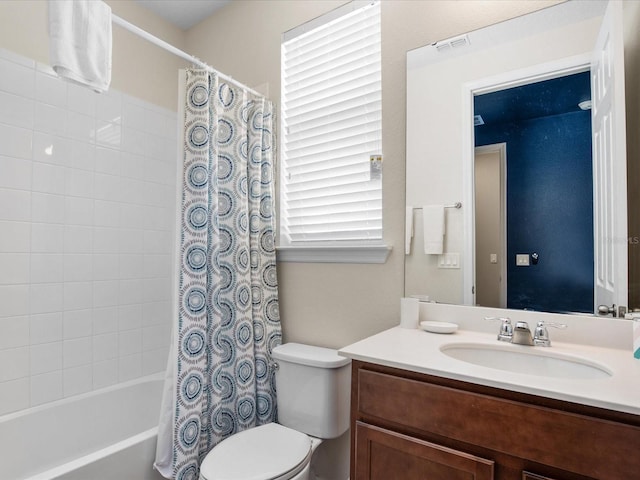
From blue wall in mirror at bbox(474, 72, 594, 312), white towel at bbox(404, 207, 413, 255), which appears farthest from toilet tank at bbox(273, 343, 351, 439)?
blue wall in mirror at bbox(474, 72, 594, 312)

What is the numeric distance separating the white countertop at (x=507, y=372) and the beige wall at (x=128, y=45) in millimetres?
2172

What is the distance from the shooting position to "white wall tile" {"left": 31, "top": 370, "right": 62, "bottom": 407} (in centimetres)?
185

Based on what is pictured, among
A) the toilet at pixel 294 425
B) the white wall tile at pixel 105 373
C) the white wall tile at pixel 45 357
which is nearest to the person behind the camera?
the toilet at pixel 294 425

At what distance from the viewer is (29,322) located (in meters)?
1.85

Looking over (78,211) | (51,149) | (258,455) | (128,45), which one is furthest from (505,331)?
(128,45)

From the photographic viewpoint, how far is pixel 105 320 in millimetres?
2160

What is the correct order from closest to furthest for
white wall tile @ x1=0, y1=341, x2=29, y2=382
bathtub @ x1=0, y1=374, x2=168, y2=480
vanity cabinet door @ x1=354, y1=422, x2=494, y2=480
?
vanity cabinet door @ x1=354, y1=422, x2=494, y2=480 → bathtub @ x1=0, y1=374, x2=168, y2=480 → white wall tile @ x1=0, y1=341, x2=29, y2=382

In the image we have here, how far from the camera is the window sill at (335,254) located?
173cm

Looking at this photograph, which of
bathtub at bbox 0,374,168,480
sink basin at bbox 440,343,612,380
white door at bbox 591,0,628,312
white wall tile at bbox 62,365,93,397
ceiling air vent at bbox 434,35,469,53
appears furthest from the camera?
white wall tile at bbox 62,365,93,397

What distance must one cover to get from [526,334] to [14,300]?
2267mm

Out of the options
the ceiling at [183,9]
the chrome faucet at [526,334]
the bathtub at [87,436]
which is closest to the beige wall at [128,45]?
the ceiling at [183,9]

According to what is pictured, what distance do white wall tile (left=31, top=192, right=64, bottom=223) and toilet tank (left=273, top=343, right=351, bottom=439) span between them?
139 centimetres

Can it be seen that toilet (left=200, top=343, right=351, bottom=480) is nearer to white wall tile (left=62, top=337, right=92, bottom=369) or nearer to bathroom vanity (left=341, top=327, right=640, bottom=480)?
bathroom vanity (left=341, top=327, right=640, bottom=480)

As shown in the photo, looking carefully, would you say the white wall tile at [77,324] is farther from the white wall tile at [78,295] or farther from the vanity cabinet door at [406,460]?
the vanity cabinet door at [406,460]
